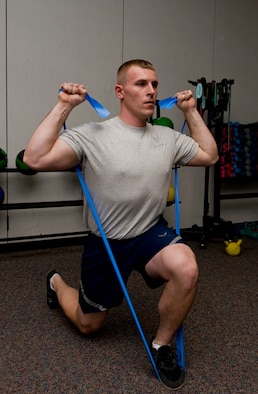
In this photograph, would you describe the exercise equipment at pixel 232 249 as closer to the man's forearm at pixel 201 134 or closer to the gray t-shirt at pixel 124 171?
the man's forearm at pixel 201 134

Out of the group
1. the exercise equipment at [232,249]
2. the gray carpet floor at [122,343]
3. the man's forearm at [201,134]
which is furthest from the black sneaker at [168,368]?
the exercise equipment at [232,249]

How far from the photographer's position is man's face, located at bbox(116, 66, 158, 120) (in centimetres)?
189

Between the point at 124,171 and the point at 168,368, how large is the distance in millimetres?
881

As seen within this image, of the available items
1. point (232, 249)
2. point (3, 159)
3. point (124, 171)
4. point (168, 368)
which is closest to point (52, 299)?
point (168, 368)

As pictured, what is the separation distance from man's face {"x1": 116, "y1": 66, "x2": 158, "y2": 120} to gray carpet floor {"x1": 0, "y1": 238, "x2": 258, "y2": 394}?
3.84 ft

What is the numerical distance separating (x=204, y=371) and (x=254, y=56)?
13.6 ft

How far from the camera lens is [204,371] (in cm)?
186

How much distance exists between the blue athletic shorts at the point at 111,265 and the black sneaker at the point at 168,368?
0.30 metres

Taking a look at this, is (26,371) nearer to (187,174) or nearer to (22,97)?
(22,97)

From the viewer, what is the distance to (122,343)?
2121 millimetres

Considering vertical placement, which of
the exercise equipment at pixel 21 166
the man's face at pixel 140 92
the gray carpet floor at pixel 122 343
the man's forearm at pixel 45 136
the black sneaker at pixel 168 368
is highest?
the man's face at pixel 140 92

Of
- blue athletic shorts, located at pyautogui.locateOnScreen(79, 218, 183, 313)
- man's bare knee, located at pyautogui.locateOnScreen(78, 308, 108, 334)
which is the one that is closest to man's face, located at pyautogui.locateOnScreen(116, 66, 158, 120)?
blue athletic shorts, located at pyautogui.locateOnScreen(79, 218, 183, 313)

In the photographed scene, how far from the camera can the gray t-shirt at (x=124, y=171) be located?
6.03 ft

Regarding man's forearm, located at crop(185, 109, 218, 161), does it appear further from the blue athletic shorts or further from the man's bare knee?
the man's bare knee
